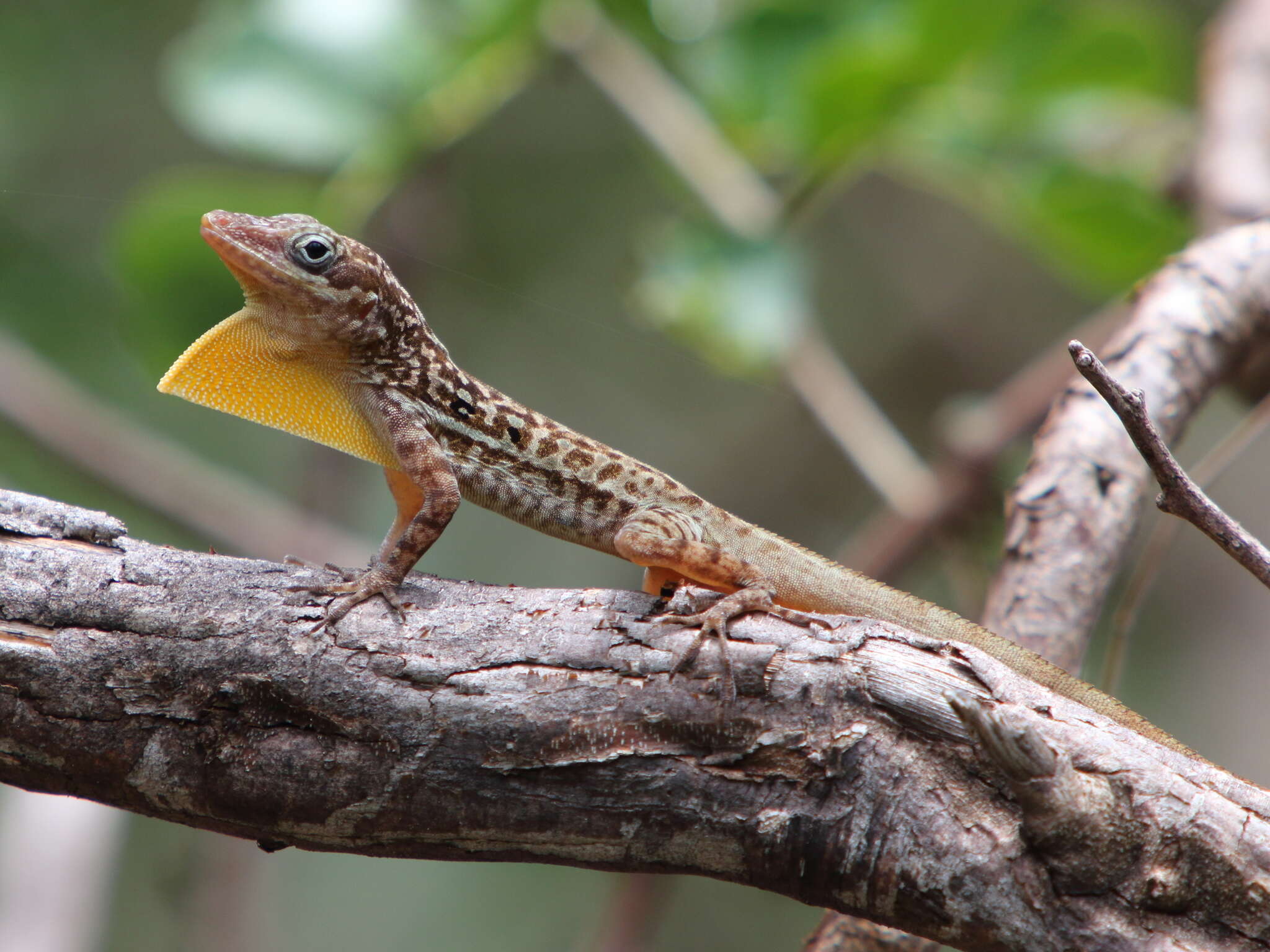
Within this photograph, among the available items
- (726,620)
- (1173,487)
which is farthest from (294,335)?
(1173,487)

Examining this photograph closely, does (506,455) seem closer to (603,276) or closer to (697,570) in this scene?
(697,570)

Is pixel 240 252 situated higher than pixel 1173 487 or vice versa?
pixel 240 252

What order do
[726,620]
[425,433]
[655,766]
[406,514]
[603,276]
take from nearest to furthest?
[655,766] < [726,620] < [425,433] < [406,514] < [603,276]

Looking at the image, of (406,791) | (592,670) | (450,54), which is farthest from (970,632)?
(450,54)

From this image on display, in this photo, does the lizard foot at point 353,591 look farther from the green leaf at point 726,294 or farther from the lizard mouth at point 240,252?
the green leaf at point 726,294

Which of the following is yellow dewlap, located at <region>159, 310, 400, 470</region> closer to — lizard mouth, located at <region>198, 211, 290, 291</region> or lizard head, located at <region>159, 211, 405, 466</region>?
lizard head, located at <region>159, 211, 405, 466</region>
